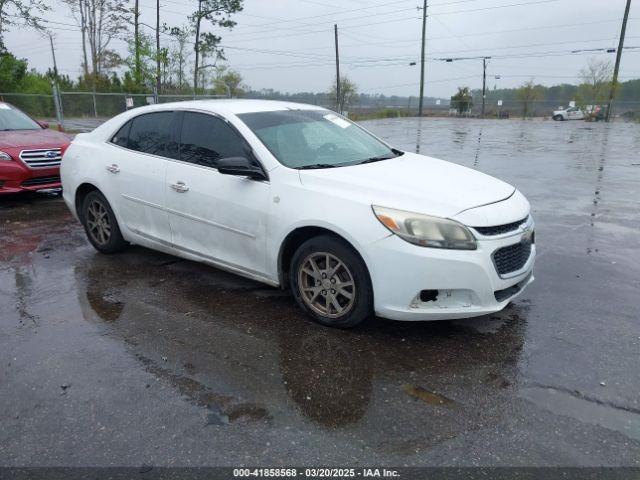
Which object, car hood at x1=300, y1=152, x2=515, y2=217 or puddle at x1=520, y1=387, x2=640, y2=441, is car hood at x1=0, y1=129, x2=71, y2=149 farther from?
puddle at x1=520, y1=387, x2=640, y2=441

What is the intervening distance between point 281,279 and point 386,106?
50.8 m

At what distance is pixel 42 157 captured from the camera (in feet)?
27.9

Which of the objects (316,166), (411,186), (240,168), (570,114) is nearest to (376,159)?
(316,166)

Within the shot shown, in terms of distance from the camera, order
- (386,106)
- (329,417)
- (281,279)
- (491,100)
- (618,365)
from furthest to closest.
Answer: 1. (491,100)
2. (386,106)
3. (281,279)
4. (618,365)
5. (329,417)

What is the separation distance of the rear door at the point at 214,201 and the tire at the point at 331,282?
0.39 m

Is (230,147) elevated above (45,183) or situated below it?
above

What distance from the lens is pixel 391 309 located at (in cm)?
363

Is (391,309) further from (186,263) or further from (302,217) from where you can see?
(186,263)

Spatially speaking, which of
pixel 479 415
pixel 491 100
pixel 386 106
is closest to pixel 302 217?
pixel 479 415

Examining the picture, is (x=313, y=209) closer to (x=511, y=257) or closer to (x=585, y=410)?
(x=511, y=257)

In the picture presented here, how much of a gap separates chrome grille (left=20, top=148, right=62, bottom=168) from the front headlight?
23.1 feet

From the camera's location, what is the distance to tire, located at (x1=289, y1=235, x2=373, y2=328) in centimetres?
372

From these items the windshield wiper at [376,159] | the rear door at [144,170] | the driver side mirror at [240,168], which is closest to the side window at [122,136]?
the rear door at [144,170]

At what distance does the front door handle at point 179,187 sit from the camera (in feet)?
15.3
